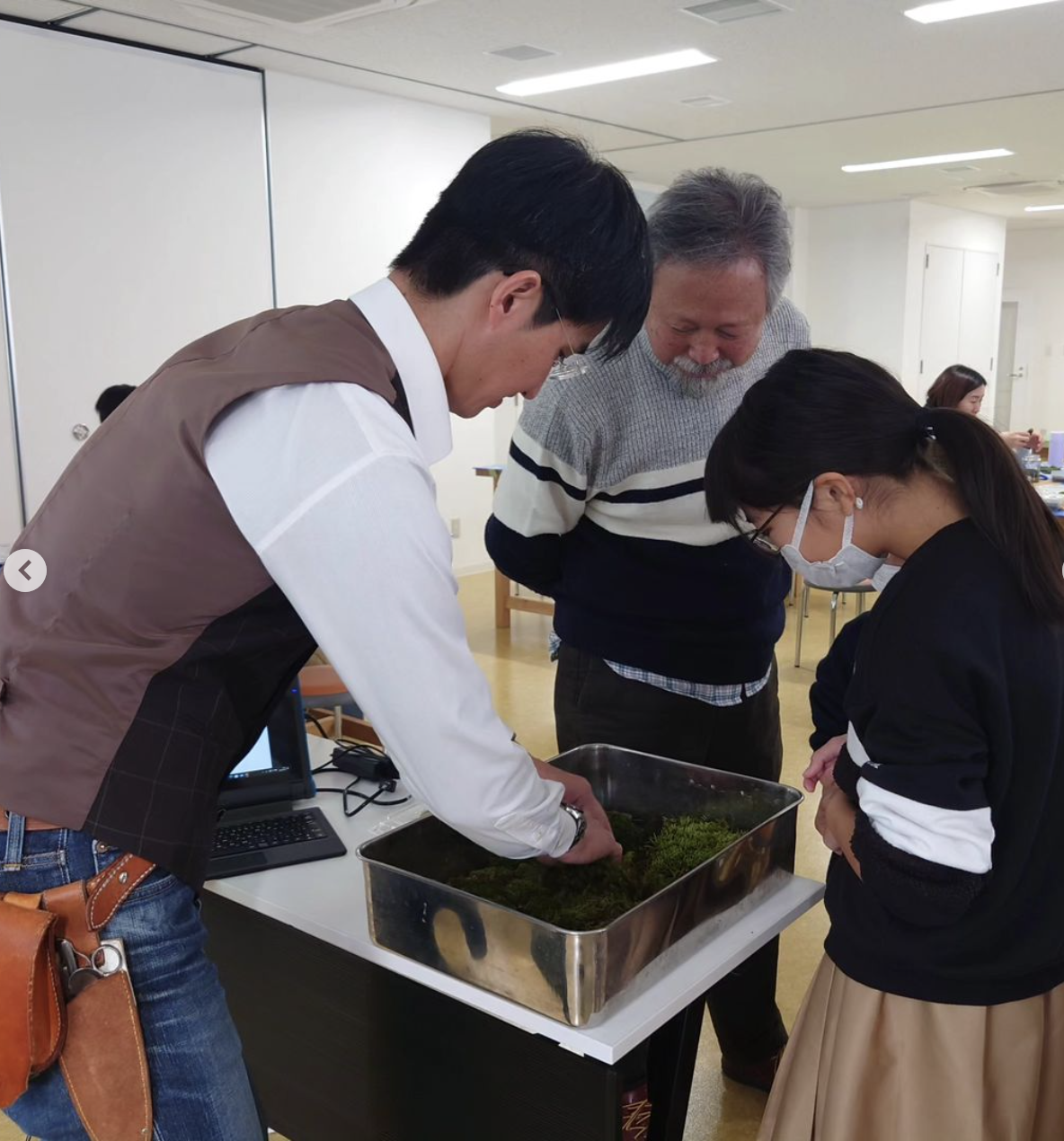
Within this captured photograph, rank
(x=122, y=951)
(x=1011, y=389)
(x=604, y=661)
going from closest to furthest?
(x=122, y=951), (x=604, y=661), (x=1011, y=389)

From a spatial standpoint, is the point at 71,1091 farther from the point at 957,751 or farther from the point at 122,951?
the point at 957,751

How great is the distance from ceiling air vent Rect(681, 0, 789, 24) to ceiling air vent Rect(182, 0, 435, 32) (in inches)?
44.3

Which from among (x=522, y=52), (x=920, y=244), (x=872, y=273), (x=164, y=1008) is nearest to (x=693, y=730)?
(x=164, y=1008)

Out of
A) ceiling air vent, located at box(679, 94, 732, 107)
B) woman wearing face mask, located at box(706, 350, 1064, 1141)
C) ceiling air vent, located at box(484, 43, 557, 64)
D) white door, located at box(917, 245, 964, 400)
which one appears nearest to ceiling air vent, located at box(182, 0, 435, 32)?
ceiling air vent, located at box(484, 43, 557, 64)

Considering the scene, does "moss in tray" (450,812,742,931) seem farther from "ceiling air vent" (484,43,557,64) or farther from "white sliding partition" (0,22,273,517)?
"ceiling air vent" (484,43,557,64)

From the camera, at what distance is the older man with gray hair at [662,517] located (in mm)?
1766

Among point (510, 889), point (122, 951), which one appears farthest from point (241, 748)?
point (510, 889)

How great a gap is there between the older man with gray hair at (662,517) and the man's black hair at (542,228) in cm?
63

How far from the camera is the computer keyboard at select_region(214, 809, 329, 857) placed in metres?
1.66

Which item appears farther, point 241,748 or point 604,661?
point 604,661

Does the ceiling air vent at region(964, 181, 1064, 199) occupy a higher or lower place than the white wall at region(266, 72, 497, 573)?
higher

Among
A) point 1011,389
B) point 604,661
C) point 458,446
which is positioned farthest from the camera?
point 1011,389

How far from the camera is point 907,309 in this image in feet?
34.8

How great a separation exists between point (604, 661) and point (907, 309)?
31.9ft
